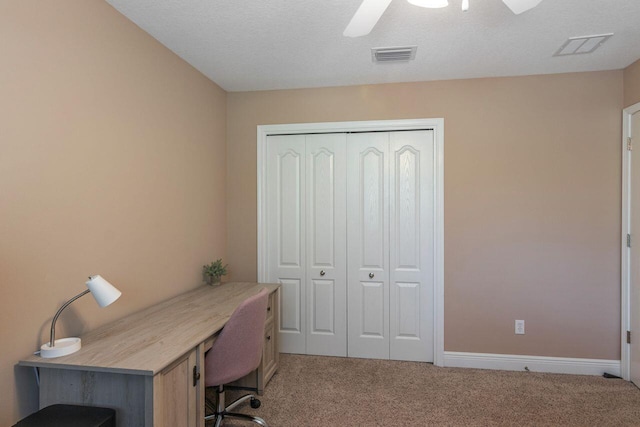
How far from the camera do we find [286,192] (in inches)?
133

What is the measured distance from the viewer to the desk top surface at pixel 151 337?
1431mm

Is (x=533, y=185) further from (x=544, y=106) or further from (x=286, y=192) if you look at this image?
(x=286, y=192)

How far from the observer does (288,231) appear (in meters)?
3.38

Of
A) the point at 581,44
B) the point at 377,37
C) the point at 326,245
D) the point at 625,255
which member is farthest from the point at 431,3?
the point at 625,255

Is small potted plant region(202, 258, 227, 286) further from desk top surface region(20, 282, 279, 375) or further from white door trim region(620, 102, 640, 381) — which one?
white door trim region(620, 102, 640, 381)

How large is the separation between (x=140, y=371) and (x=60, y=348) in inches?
16.5

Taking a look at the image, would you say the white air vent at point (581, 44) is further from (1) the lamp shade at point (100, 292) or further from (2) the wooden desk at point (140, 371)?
(1) the lamp shade at point (100, 292)

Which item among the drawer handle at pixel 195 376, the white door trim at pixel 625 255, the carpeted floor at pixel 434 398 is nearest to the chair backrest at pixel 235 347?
the drawer handle at pixel 195 376

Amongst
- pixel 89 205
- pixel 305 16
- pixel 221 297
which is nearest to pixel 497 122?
pixel 305 16

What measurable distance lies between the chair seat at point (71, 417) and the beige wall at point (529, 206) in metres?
2.57

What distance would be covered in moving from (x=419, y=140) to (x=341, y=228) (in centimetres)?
104

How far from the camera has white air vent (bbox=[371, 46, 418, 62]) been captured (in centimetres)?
250

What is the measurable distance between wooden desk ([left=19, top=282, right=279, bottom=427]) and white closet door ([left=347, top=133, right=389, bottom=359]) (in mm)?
1555

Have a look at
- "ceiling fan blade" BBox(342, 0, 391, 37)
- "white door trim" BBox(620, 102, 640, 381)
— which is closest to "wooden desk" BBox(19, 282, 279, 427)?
"ceiling fan blade" BBox(342, 0, 391, 37)
